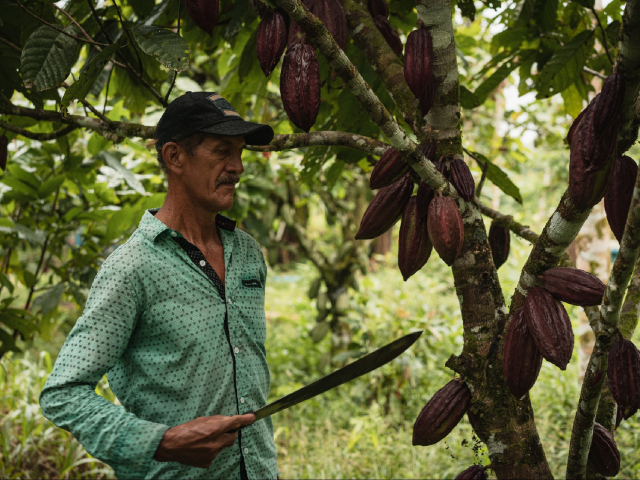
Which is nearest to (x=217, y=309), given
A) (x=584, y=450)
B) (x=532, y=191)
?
(x=584, y=450)

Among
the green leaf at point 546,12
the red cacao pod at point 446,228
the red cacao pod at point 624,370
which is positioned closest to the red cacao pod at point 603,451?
the red cacao pod at point 624,370

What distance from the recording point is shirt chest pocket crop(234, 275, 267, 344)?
1.22 m

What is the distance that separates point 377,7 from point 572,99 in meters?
0.86

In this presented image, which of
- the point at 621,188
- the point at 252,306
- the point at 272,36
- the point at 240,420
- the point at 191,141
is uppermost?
the point at 272,36

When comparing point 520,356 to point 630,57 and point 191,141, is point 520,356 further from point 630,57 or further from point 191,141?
point 191,141

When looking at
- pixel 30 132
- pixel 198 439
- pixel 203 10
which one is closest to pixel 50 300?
pixel 30 132

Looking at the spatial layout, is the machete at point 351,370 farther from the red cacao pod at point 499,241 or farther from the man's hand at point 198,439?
the red cacao pod at point 499,241

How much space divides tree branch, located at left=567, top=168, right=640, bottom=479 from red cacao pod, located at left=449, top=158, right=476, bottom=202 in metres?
0.30

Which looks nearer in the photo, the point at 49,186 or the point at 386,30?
the point at 386,30

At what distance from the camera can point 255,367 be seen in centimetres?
123

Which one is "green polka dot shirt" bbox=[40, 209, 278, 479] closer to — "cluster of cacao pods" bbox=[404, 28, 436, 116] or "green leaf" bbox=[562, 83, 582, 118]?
"cluster of cacao pods" bbox=[404, 28, 436, 116]

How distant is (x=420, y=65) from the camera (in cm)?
100

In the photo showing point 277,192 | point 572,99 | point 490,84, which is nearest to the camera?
point 490,84

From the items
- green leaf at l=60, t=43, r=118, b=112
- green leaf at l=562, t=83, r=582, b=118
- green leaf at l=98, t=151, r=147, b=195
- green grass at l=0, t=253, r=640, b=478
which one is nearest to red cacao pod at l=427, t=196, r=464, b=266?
green leaf at l=60, t=43, r=118, b=112
